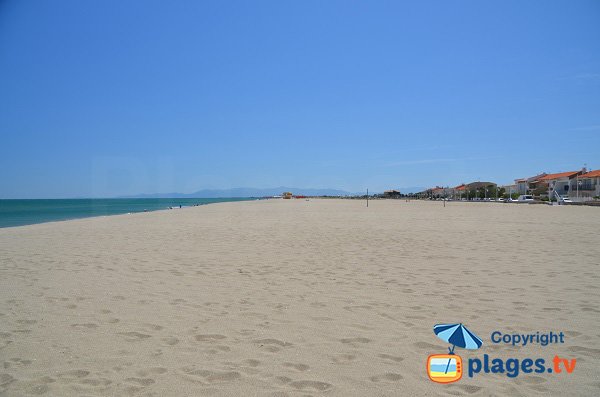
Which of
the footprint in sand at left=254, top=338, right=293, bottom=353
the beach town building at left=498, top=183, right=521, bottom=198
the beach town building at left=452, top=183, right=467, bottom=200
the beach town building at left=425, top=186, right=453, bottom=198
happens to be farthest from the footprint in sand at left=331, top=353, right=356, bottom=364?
the beach town building at left=425, top=186, right=453, bottom=198

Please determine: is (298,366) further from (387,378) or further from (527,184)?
(527,184)

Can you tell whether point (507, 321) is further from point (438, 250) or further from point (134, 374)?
point (438, 250)

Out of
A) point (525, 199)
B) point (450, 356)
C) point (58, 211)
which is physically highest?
point (525, 199)

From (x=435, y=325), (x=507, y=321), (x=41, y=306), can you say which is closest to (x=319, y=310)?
(x=435, y=325)

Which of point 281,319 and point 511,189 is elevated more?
point 511,189

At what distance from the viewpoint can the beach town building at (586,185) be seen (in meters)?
58.7

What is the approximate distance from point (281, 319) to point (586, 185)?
74.1 metres

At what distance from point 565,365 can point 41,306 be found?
18.0 ft

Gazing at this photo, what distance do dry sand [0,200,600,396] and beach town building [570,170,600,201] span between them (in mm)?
64274

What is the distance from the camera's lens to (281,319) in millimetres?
4078

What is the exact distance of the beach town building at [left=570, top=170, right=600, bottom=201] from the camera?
193 ft

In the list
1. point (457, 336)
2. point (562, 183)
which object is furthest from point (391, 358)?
point (562, 183)

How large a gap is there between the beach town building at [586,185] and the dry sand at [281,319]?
211ft

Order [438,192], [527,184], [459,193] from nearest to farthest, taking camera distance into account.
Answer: [527,184], [459,193], [438,192]
